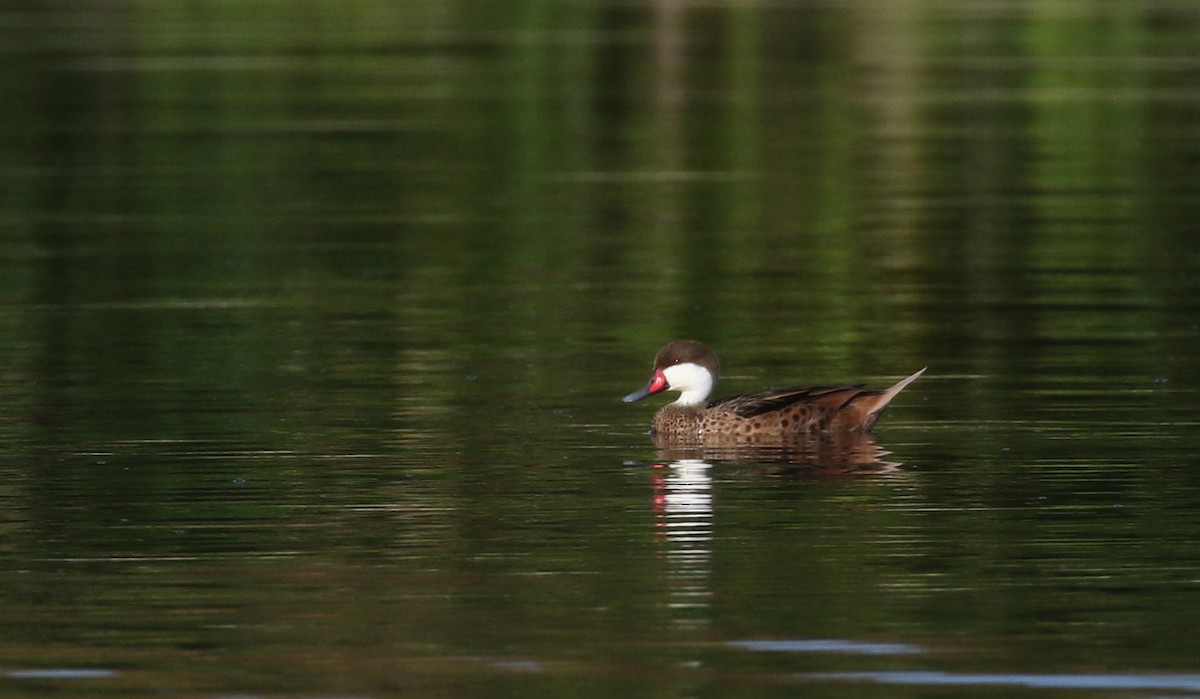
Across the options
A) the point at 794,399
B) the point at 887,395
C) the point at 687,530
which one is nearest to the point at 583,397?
the point at 794,399

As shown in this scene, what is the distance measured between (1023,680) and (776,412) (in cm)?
551

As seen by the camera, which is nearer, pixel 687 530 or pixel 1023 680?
pixel 1023 680

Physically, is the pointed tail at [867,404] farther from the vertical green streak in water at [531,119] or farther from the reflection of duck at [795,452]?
the vertical green streak in water at [531,119]

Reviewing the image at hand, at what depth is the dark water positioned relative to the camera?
386 inches

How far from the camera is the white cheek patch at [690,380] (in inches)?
595

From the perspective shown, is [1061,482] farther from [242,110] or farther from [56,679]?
[242,110]

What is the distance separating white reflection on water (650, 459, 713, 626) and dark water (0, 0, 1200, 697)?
0.04m

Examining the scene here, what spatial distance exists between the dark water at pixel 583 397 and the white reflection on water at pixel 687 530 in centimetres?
4

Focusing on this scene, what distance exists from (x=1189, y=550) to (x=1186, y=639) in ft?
5.22

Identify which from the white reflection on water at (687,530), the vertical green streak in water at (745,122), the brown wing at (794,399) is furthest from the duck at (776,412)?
the vertical green streak in water at (745,122)

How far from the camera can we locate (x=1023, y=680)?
9.12 meters

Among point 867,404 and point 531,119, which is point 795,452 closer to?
point 867,404

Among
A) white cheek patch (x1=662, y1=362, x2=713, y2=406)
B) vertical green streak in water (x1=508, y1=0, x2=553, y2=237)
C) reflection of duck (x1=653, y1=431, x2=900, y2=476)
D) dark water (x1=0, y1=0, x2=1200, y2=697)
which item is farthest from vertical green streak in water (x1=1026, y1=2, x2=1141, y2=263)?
reflection of duck (x1=653, y1=431, x2=900, y2=476)

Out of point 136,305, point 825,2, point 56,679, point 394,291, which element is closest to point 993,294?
point 394,291
